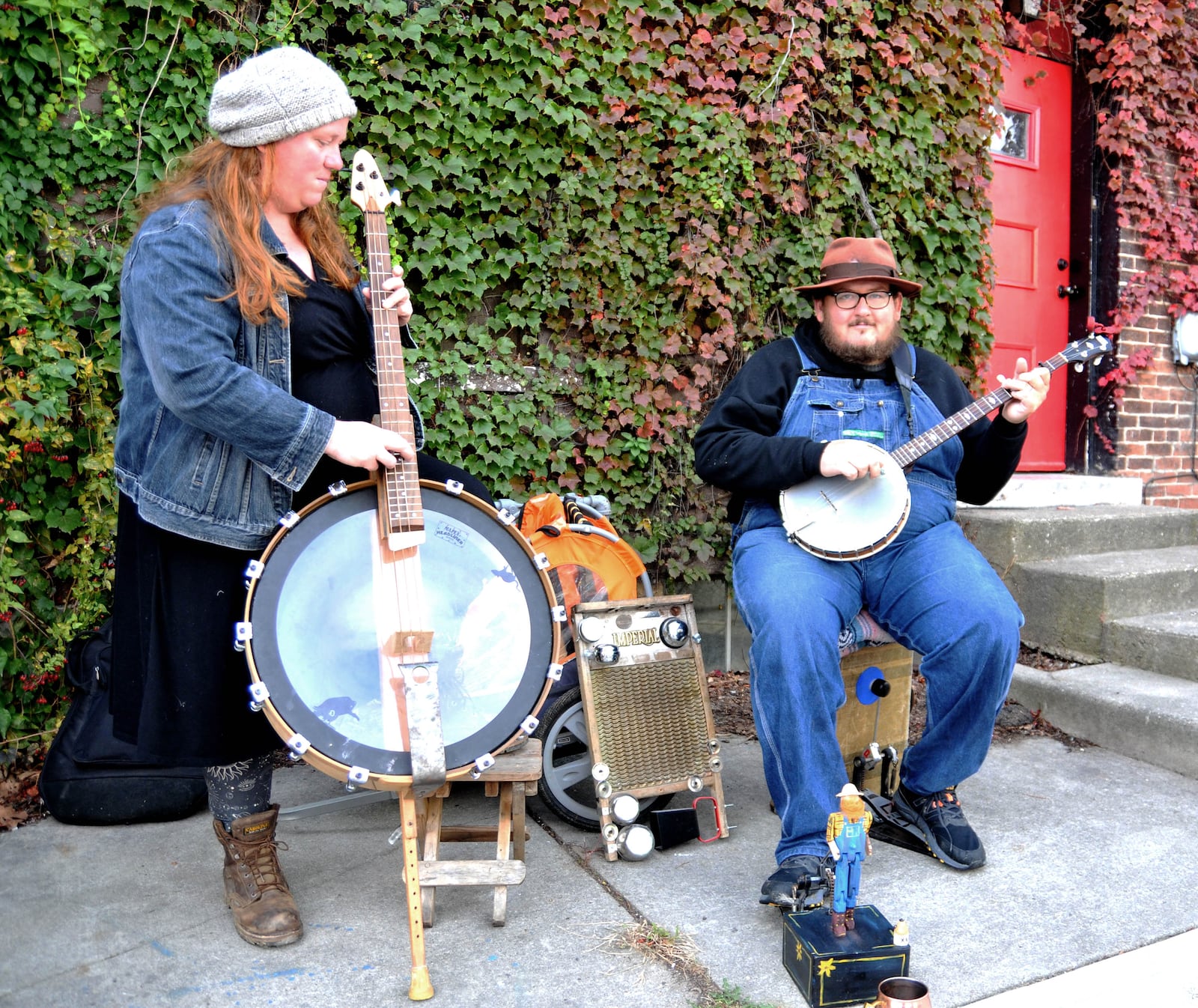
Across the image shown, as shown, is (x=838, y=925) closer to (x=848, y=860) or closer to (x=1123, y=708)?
(x=848, y=860)

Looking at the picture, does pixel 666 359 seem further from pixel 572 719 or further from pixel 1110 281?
pixel 1110 281

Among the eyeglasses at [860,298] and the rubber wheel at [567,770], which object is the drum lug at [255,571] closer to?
the rubber wheel at [567,770]

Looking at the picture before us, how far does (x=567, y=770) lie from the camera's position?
2.82 m

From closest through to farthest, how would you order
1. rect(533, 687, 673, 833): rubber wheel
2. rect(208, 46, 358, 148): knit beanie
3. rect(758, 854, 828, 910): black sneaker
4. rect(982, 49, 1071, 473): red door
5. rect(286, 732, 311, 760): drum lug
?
1. rect(286, 732, 311, 760): drum lug
2. rect(208, 46, 358, 148): knit beanie
3. rect(758, 854, 828, 910): black sneaker
4. rect(533, 687, 673, 833): rubber wheel
5. rect(982, 49, 1071, 473): red door

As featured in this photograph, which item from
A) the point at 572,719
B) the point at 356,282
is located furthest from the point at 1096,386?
the point at 356,282

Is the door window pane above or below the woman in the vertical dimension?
above

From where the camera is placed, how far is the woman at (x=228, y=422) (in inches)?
78.4

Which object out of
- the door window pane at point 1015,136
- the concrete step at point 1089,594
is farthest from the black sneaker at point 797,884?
the door window pane at point 1015,136

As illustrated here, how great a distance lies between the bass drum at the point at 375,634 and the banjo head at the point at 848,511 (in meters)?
0.89

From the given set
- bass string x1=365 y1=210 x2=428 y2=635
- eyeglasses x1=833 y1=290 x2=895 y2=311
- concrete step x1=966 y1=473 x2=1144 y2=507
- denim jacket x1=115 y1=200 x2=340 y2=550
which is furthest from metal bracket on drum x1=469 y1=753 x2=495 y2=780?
concrete step x1=966 y1=473 x2=1144 y2=507

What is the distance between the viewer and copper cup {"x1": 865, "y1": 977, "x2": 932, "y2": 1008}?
1.70 m

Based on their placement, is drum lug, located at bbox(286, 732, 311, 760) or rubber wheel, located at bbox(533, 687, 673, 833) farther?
rubber wheel, located at bbox(533, 687, 673, 833)

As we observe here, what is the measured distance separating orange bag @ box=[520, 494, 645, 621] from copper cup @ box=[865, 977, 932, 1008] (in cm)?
144

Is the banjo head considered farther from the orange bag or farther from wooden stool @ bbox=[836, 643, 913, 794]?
the orange bag
